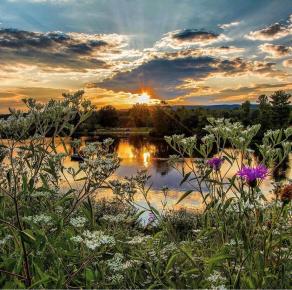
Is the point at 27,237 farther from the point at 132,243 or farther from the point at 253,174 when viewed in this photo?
the point at 253,174

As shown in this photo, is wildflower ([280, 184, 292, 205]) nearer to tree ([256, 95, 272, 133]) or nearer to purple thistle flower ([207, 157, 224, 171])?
purple thistle flower ([207, 157, 224, 171])

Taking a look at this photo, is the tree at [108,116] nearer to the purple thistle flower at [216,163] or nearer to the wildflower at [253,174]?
the purple thistle flower at [216,163]

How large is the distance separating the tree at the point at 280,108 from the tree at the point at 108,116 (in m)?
49.2

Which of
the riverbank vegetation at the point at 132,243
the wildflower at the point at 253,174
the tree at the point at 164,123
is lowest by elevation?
the tree at the point at 164,123

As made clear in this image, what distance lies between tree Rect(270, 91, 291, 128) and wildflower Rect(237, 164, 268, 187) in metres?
92.7

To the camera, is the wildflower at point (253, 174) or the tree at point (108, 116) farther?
the tree at point (108, 116)

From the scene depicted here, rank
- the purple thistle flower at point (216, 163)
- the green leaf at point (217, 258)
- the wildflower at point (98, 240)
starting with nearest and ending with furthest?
the wildflower at point (98, 240)
the green leaf at point (217, 258)
the purple thistle flower at point (216, 163)

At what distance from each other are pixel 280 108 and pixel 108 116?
2093 inches

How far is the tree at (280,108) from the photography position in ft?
309

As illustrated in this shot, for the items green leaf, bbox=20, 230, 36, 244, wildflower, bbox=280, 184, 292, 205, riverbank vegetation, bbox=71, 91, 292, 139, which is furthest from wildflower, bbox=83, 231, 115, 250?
riverbank vegetation, bbox=71, 91, 292, 139

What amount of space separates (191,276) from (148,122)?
126408mm

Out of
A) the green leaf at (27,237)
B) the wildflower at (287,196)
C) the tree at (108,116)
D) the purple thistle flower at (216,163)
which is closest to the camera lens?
the green leaf at (27,237)

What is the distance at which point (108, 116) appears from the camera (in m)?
132

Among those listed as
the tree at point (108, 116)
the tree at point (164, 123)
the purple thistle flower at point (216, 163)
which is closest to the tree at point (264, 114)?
the tree at point (164, 123)
